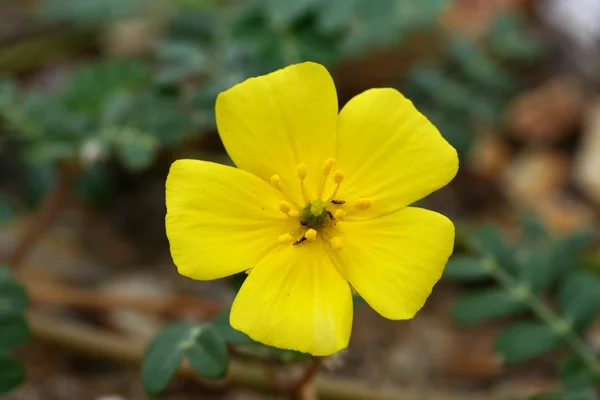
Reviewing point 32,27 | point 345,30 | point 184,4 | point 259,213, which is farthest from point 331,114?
point 32,27

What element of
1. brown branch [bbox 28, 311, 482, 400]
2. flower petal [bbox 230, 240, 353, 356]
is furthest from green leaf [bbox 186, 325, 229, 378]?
brown branch [bbox 28, 311, 482, 400]

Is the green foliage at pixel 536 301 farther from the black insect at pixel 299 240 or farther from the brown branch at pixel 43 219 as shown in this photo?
the brown branch at pixel 43 219

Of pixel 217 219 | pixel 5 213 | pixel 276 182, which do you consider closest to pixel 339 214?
pixel 276 182

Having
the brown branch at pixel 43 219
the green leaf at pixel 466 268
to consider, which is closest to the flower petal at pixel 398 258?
the green leaf at pixel 466 268

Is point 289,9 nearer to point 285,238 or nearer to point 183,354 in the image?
point 285,238

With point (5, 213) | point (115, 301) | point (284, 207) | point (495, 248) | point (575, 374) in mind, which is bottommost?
point (115, 301)

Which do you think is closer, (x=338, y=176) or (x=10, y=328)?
(x=338, y=176)
